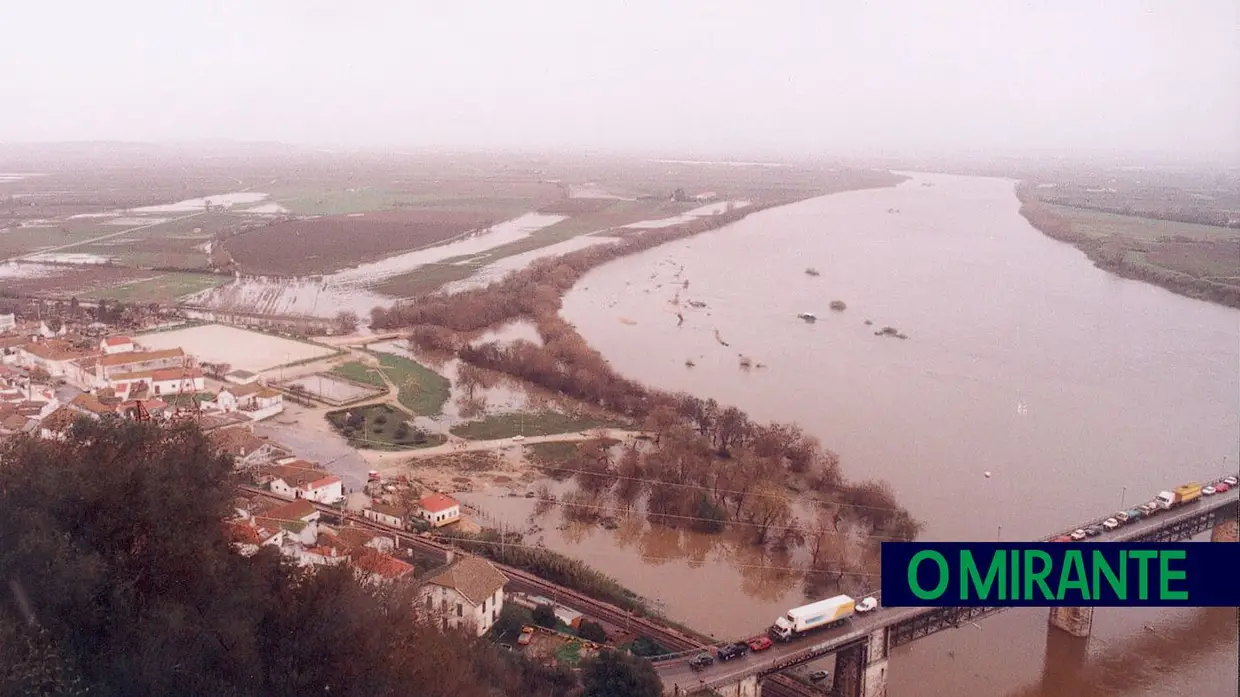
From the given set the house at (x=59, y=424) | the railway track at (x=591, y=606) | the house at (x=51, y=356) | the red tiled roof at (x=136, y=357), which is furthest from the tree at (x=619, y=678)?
the house at (x=51, y=356)

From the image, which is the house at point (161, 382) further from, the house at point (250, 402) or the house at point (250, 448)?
the house at point (250, 448)

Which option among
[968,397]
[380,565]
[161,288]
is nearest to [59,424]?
[380,565]

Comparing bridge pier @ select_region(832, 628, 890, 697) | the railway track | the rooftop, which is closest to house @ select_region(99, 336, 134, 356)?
the railway track

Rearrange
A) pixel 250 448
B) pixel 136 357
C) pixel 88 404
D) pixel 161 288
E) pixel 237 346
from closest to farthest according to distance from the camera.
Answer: pixel 250 448
pixel 88 404
pixel 136 357
pixel 237 346
pixel 161 288

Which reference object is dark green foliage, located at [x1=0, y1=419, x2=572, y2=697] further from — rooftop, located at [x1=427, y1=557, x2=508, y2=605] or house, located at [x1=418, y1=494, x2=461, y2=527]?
house, located at [x1=418, y1=494, x2=461, y2=527]

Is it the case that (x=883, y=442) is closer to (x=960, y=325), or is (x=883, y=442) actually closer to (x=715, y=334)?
(x=715, y=334)

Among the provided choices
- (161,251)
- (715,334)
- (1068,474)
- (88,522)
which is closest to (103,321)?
(161,251)

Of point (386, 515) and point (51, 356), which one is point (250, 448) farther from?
point (51, 356)
